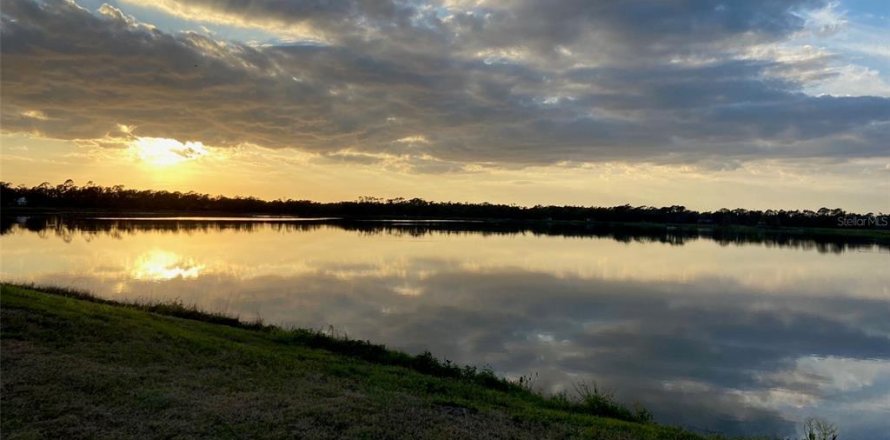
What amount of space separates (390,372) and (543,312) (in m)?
11.4

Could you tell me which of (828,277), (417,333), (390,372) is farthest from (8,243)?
(828,277)

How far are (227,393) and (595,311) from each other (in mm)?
15979

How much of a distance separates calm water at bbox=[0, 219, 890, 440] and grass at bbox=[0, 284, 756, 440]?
10.2 feet

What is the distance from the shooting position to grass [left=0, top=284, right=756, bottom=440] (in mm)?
6316

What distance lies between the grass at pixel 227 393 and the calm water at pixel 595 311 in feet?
10.2

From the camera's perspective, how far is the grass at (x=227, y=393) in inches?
249

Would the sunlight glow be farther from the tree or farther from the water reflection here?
the tree

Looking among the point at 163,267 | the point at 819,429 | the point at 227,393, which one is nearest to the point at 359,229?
the point at 163,267

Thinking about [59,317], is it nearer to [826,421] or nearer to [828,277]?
[826,421]

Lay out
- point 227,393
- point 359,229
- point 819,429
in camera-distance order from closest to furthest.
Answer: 1. point 227,393
2. point 819,429
3. point 359,229

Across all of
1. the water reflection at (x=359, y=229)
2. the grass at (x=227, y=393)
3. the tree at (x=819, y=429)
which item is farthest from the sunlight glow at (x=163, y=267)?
the tree at (x=819, y=429)

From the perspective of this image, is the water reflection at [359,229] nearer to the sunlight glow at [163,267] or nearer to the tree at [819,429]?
the sunlight glow at [163,267]

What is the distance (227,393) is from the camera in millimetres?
7516

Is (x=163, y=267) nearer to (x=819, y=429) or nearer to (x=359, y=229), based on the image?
(x=819, y=429)
